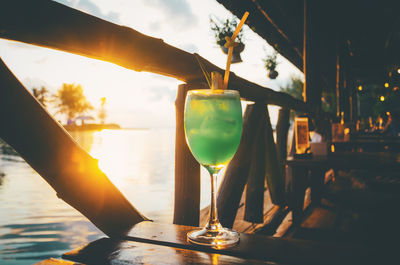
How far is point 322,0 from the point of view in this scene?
15.9 feet

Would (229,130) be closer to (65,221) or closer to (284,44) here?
(65,221)

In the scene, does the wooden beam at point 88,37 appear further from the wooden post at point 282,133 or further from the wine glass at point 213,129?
the wooden post at point 282,133

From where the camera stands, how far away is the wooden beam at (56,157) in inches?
28.6

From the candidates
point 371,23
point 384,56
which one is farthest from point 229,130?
point 384,56

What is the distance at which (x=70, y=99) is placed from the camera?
48.1 meters

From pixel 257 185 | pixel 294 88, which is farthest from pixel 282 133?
pixel 294 88

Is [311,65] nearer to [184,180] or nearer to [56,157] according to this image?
[184,180]

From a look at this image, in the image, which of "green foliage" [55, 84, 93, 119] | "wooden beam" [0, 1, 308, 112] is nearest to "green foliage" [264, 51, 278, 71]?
"wooden beam" [0, 1, 308, 112]

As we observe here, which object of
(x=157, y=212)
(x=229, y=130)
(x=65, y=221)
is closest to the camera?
(x=229, y=130)

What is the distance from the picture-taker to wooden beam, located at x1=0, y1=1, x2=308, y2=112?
763 millimetres

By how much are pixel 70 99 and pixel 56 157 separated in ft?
169

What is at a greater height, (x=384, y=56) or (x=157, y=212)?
(x=384, y=56)

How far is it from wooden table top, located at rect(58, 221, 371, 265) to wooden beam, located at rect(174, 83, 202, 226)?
0.65 meters

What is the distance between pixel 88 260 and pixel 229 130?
450 millimetres
